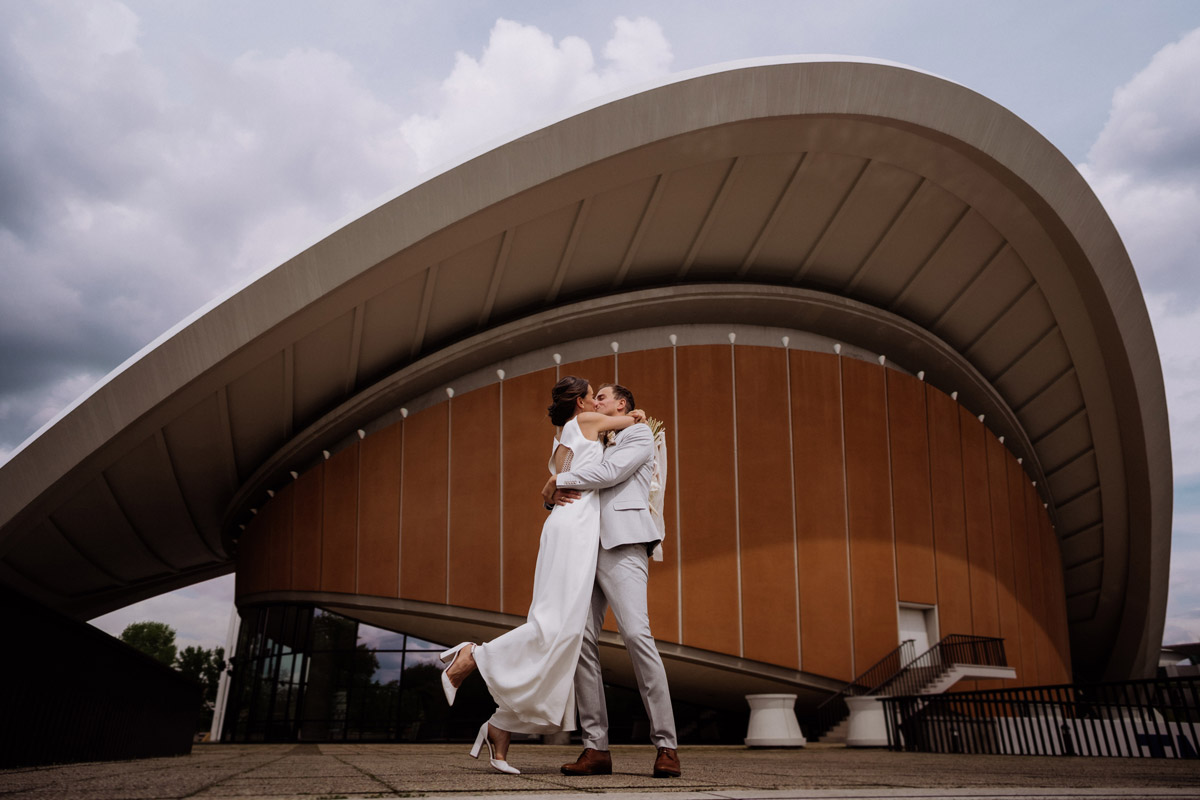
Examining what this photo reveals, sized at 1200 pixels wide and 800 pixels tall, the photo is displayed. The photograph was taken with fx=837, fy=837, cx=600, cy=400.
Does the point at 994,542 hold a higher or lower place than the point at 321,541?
higher

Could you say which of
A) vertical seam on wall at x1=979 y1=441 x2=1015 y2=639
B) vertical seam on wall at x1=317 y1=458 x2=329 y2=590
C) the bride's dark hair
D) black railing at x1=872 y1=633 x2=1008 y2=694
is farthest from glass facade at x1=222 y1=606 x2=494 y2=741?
the bride's dark hair

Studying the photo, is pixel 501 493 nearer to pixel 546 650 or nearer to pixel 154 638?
pixel 546 650

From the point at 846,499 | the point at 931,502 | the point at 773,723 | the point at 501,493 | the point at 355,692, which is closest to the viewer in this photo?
the point at 773,723

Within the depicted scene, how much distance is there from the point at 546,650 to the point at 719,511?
13841 millimetres

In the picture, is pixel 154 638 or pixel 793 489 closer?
pixel 793 489

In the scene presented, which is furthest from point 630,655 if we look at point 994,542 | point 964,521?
point 994,542

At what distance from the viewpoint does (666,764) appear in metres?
3.88

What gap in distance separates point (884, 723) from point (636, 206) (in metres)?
10.7

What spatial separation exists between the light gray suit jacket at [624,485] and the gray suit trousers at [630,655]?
9cm

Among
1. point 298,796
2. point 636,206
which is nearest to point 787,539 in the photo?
point 636,206

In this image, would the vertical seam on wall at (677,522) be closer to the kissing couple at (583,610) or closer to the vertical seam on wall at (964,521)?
the vertical seam on wall at (964,521)

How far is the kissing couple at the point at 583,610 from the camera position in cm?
392

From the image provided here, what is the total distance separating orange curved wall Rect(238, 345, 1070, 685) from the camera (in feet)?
55.3

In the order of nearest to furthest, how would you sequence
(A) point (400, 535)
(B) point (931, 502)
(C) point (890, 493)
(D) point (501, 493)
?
(D) point (501, 493), (A) point (400, 535), (C) point (890, 493), (B) point (931, 502)
